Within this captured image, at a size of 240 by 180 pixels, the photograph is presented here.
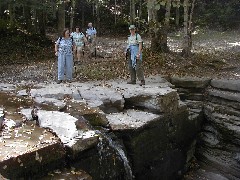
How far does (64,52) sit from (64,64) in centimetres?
41

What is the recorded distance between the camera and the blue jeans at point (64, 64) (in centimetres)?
1012

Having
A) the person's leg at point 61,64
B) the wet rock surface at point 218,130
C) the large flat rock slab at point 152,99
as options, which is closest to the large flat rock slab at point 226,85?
the wet rock surface at point 218,130

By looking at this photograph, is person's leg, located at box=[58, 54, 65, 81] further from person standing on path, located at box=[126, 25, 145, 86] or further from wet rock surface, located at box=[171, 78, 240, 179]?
wet rock surface, located at box=[171, 78, 240, 179]

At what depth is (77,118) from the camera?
6.73 meters

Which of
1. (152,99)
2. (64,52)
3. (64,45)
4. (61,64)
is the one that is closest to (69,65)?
(61,64)

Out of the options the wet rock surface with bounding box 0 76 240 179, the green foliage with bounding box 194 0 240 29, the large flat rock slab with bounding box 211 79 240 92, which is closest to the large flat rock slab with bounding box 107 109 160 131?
the wet rock surface with bounding box 0 76 240 179

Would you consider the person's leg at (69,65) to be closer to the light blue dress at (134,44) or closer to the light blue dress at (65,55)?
the light blue dress at (65,55)

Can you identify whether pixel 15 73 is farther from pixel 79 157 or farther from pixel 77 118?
pixel 79 157

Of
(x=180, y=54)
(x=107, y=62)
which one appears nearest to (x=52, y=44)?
(x=107, y=62)

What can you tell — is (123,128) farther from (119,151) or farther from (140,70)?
(140,70)

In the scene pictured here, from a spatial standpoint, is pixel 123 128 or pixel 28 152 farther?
pixel 123 128

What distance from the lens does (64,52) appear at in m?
10.0

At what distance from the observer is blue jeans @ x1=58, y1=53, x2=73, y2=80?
10.1m

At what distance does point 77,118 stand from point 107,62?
764cm
